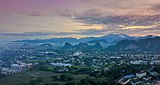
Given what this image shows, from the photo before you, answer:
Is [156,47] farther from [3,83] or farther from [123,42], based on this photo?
[3,83]

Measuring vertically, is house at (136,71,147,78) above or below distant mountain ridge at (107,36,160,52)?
above

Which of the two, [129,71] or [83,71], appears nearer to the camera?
[129,71]

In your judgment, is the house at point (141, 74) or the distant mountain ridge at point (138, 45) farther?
the distant mountain ridge at point (138, 45)

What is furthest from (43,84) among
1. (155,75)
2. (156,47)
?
(156,47)

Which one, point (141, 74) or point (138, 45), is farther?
point (138, 45)

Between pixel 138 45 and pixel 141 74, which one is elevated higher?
pixel 141 74

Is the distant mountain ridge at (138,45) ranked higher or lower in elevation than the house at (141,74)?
lower

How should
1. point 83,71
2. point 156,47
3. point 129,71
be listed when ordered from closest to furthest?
point 129,71 < point 83,71 < point 156,47

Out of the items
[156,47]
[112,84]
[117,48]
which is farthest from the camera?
[117,48]

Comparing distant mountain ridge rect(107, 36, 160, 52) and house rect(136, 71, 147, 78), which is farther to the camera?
distant mountain ridge rect(107, 36, 160, 52)

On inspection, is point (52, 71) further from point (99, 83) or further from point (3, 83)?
point (99, 83)
